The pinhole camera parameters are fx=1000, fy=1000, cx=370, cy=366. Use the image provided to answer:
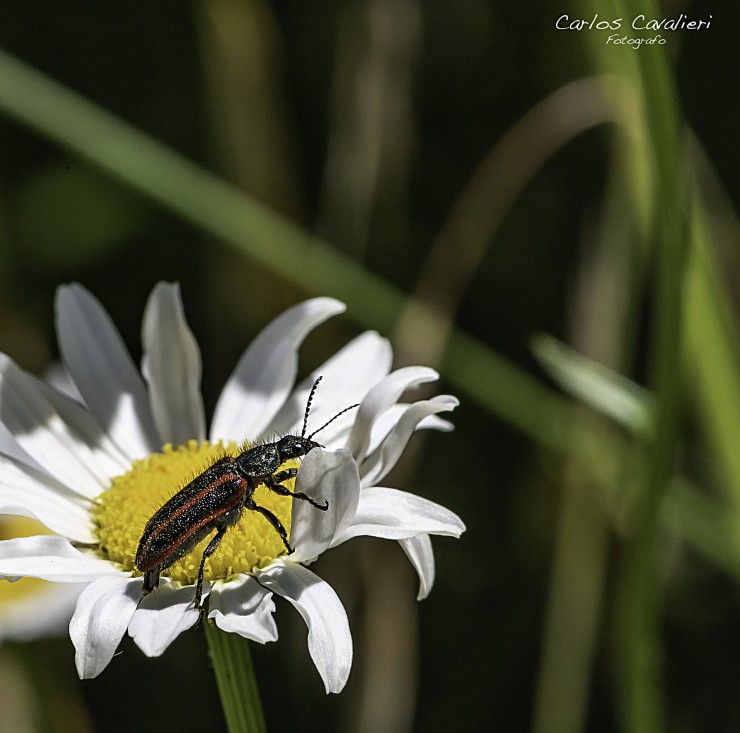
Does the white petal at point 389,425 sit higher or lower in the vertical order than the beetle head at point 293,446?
higher

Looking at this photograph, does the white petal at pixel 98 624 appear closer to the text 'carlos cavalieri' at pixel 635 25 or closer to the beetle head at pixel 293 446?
the beetle head at pixel 293 446

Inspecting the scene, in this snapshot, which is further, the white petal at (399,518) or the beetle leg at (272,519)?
the beetle leg at (272,519)

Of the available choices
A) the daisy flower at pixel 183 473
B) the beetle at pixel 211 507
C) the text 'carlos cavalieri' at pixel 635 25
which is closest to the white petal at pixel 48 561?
the daisy flower at pixel 183 473

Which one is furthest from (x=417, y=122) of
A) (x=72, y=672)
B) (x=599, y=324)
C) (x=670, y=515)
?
(x=72, y=672)

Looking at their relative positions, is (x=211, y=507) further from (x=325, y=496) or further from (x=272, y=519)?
(x=325, y=496)

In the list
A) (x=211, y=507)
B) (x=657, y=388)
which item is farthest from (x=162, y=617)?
(x=657, y=388)

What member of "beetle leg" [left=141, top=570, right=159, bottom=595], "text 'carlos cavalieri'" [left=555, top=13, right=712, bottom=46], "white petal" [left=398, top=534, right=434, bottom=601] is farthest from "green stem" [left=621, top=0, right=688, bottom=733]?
"beetle leg" [left=141, top=570, right=159, bottom=595]
